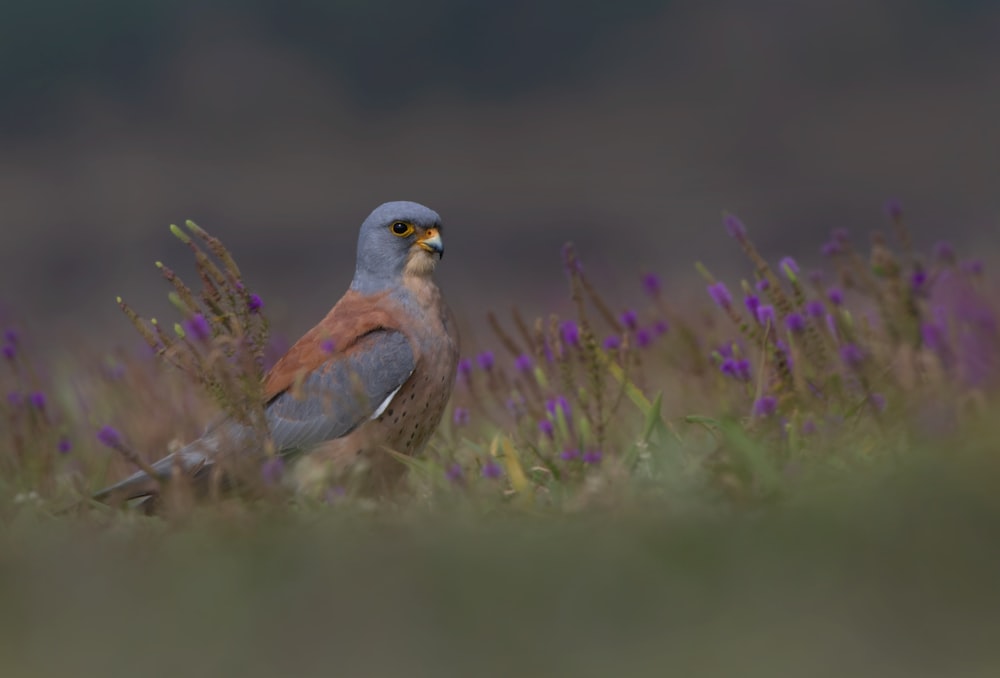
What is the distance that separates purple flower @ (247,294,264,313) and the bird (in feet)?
0.96

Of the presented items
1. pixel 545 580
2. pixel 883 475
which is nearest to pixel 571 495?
pixel 883 475

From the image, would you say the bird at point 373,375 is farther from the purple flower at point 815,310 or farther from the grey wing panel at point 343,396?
the purple flower at point 815,310

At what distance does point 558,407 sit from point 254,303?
1064 mm

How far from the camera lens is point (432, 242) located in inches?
197

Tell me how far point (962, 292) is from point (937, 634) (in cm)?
212

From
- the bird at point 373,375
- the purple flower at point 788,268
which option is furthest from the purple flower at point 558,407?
the purple flower at point 788,268

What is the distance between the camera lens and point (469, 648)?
6.63 feet

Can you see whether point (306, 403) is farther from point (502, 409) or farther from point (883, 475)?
point (883, 475)

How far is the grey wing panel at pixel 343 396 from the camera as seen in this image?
462 centimetres

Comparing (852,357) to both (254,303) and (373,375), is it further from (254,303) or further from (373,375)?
(254,303)

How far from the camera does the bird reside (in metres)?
4.55

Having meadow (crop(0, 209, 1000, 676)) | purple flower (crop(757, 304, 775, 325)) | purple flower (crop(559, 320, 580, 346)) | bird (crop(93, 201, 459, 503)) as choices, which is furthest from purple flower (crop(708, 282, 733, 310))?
bird (crop(93, 201, 459, 503))

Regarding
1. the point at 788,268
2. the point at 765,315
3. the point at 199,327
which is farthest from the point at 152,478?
the point at 788,268

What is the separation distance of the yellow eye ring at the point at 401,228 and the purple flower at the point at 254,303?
969 millimetres
